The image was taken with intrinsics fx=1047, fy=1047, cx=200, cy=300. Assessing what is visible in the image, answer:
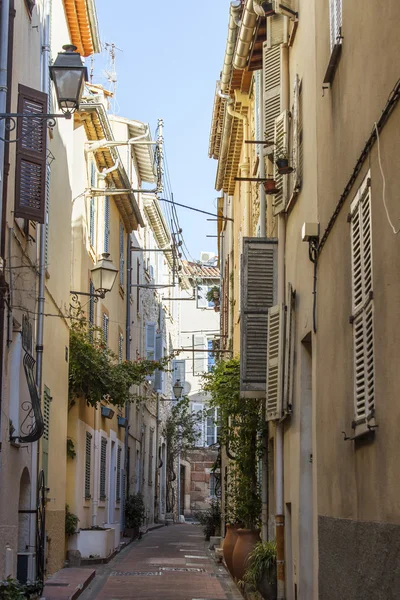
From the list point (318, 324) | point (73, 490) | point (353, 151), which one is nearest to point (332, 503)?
point (318, 324)

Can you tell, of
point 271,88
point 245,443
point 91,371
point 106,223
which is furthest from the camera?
point 106,223

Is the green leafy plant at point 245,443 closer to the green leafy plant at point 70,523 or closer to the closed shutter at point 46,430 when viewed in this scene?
the closed shutter at point 46,430

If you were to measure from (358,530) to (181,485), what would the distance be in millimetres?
47718

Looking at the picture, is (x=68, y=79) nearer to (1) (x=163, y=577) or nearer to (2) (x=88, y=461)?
(1) (x=163, y=577)

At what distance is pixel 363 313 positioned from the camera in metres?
7.15

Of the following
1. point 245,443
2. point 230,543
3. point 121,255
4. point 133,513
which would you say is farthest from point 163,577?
point 121,255

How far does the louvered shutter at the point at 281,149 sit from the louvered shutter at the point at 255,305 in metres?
0.83

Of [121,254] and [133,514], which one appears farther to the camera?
[133,514]

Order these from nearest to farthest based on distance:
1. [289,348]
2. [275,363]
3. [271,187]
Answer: [289,348]
[275,363]
[271,187]

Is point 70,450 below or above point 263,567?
above

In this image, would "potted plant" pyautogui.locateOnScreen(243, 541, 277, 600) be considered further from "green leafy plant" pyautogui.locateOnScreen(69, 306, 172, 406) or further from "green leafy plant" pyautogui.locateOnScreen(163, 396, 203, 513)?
"green leafy plant" pyautogui.locateOnScreen(163, 396, 203, 513)

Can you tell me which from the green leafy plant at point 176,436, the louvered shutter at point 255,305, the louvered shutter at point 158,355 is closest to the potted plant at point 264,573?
the louvered shutter at point 255,305

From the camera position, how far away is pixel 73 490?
2033 cm

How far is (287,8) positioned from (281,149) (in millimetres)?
1686
